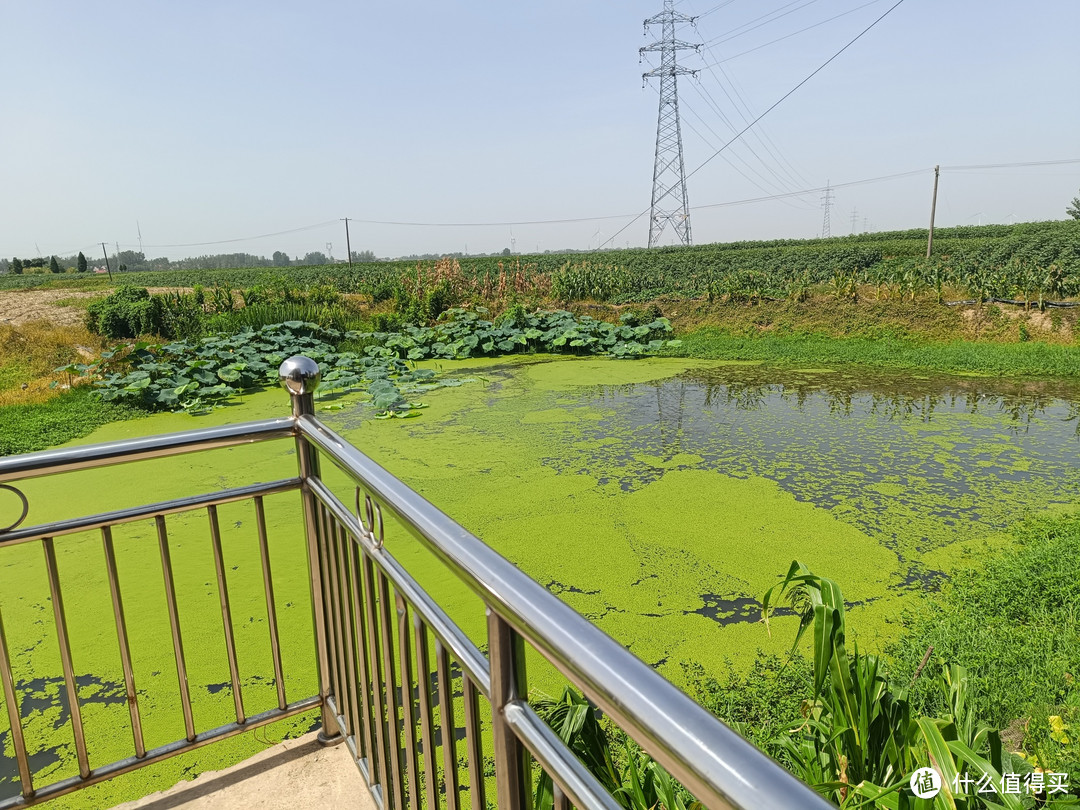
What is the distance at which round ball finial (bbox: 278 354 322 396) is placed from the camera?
136cm

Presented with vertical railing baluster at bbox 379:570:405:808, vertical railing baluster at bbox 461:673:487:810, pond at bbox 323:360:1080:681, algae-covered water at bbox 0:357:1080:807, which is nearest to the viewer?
vertical railing baluster at bbox 461:673:487:810

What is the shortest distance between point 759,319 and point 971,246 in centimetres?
1285

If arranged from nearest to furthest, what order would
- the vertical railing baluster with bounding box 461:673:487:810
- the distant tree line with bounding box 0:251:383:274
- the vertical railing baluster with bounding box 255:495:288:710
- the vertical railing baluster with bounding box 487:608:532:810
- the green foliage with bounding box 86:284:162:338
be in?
the vertical railing baluster with bounding box 487:608:532:810 < the vertical railing baluster with bounding box 461:673:487:810 < the vertical railing baluster with bounding box 255:495:288:710 < the green foliage with bounding box 86:284:162:338 < the distant tree line with bounding box 0:251:383:274

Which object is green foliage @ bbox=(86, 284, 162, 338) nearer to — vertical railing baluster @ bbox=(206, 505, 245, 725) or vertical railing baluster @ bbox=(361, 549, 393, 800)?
vertical railing baluster @ bbox=(206, 505, 245, 725)

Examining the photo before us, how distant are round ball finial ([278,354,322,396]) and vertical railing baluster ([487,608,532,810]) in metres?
0.88

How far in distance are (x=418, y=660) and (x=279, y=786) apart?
32.1 inches

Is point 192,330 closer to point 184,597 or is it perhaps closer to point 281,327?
point 281,327

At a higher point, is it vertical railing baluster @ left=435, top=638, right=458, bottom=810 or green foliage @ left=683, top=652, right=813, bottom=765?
vertical railing baluster @ left=435, top=638, right=458, bottom=810

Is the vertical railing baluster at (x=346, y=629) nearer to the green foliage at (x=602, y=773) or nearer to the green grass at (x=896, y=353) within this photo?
the green foliage at (x=602, y=773)

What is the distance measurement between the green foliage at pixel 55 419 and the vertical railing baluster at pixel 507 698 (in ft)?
18.7

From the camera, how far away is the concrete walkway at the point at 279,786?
139 cm

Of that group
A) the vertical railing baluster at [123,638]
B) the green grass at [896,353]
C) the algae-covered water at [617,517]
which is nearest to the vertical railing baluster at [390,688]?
the vertical railing baluster at [123,638]

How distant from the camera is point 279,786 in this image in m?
1.44

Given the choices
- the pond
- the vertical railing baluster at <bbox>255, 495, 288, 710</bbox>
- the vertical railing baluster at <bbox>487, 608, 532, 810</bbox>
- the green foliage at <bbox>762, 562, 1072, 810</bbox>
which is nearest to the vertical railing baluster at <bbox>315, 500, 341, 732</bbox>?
the vertical railing baluster at <bbox>255, 495, 288, 710</bbox>
